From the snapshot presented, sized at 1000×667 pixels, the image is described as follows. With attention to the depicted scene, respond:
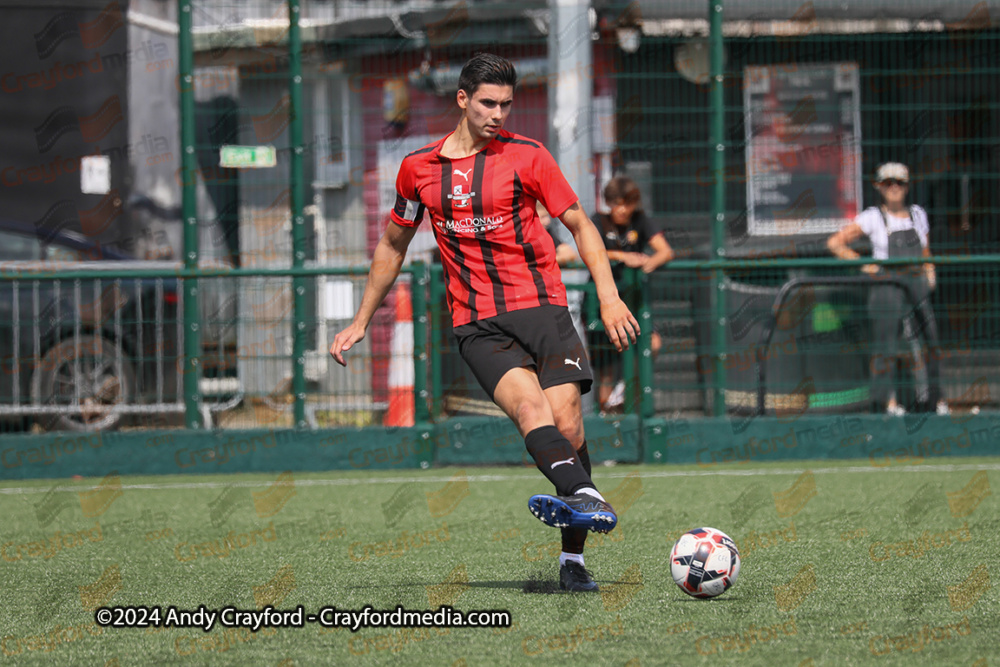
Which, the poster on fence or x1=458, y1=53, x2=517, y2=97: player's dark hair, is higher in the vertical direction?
the poster on fence

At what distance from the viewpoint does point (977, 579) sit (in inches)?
197

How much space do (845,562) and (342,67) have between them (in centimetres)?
723

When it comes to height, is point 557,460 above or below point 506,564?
above

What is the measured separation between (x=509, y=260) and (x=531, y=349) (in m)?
0.35

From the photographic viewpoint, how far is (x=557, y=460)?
4730 mm

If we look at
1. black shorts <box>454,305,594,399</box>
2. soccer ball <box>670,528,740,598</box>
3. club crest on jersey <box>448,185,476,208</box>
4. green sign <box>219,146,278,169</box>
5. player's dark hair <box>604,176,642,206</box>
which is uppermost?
green sign <box>219,146,278,169</box>

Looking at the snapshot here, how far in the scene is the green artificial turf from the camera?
4000 mm

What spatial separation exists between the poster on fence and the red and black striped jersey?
22.6 ft

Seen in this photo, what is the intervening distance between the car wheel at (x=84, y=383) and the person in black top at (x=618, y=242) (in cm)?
324

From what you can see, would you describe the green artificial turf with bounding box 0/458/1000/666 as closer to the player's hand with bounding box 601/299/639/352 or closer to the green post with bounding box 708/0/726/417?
the player's hand with bounding box 601/299/639/352

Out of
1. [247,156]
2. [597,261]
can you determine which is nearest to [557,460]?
[597,261]

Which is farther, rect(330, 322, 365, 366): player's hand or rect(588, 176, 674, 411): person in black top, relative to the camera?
rect(588, 176, 674, 411): person in black top

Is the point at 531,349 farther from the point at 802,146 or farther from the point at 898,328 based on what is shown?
the point at 802,146

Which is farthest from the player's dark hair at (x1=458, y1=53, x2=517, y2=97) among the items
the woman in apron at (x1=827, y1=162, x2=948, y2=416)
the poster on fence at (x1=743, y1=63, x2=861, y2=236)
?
the poster on fence at (x1=743, y1=63, x2=861, y2=236)
